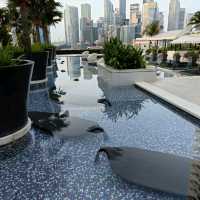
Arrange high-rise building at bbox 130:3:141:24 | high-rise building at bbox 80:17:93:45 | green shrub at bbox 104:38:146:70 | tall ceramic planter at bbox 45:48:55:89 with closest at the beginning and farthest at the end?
1. green shrub at bbox 104:38:146:70
2. tall ceramic planter at bbox 45:48:55:89
3. high-rise building at bbox 80:17:93:45
4. high-rise building at bbox 130:3:141:24

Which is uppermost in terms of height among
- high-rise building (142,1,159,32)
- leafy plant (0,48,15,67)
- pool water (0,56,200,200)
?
high-rise building (142,1,159,32)

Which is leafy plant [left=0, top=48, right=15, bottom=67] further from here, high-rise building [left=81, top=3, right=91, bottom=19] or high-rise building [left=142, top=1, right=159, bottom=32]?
high-rise building [left=142, top=1, right=159, bottom=32]

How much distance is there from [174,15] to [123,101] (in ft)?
213

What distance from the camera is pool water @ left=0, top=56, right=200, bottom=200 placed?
91.7 inches

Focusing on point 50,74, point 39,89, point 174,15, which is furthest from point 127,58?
point 174,15

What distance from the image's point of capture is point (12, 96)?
3217mm

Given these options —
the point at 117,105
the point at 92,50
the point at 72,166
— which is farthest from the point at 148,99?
the point at 92,50

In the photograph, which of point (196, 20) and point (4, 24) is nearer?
point (4, 24)

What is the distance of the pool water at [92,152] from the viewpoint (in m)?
2.33

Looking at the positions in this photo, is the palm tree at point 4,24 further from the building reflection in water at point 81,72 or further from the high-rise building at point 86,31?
the high-rise building at point 86,31

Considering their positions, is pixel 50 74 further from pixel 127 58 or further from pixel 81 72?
pixel 127 58

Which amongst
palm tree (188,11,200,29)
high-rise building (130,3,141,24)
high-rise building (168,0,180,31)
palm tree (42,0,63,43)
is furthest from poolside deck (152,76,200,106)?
high-rise building (168,0,180,31)

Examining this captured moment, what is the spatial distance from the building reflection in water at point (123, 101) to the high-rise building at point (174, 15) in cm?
5717

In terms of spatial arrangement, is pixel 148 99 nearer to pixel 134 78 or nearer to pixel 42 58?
pixel 134 78
